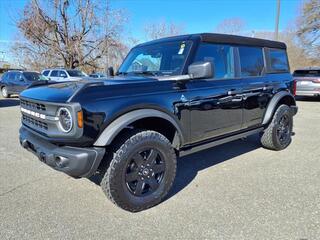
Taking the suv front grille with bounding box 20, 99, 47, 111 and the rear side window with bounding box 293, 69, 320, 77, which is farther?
the rear side window with bounding box 293, 69, 320, 77

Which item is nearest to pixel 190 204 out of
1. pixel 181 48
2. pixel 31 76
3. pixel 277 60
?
pixel 181 48

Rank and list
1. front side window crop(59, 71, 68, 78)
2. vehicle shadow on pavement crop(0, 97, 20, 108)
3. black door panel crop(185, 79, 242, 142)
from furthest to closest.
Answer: front side window crop(59, 71, 68, 78), vehicle shadow on pavement crop(0, 97, 20, 108), black door panel crop(185, 79, 242, 142)

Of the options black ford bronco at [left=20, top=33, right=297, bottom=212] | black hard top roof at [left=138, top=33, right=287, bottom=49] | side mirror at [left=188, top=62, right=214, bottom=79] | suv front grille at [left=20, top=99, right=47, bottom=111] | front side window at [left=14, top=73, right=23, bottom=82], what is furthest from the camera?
front side window at [left=14, top=73, right=23, bottom=82]

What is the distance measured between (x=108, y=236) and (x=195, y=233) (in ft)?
2.80

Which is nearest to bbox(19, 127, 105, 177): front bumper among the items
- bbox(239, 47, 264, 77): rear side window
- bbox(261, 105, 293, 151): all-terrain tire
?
bbox(239, 47, 264, 77): rear side window

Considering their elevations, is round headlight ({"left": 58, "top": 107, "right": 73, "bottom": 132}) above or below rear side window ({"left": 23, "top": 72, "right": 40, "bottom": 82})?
above

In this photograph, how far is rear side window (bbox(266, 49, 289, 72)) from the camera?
560cm

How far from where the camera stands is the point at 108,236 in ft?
9.74

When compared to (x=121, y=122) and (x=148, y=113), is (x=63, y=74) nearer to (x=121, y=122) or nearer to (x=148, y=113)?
(x=148, y=113)

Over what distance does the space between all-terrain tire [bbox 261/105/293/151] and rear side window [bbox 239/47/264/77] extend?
972mm

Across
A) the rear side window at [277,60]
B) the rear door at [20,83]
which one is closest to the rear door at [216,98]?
the rear side window at [277,60]

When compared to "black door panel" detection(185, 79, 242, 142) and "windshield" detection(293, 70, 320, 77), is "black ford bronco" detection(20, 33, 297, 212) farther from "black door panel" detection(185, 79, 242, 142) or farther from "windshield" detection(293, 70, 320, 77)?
"windshield" detection(293, 70, 320, 77)

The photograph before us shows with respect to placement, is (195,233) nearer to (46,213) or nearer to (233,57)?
(46,213)

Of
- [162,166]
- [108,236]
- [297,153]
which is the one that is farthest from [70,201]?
[297,153]
